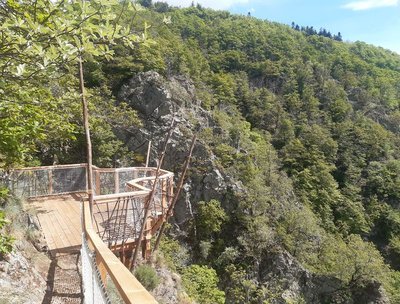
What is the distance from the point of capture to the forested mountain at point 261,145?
10809 millimetres

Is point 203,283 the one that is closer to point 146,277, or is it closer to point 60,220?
point 146,277

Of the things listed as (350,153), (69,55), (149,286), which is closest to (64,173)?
(149,286)

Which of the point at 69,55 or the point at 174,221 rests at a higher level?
the point at 69,55

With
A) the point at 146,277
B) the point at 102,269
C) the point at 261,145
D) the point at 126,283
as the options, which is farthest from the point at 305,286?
the point at 126,283

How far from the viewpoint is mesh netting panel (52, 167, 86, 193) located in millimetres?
9570

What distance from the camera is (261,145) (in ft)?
142

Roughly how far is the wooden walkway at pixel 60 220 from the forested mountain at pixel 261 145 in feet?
4.28

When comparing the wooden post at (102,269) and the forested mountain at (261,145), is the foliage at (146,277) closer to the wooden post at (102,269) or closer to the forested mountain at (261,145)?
the forested mountain at (261,145)

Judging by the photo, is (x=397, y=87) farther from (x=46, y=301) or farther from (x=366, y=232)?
(x=46, y=301)

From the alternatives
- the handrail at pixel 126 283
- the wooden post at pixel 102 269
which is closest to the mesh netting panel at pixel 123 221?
the wooden post at pixel 102 269

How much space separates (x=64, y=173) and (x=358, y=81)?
74.3 metres

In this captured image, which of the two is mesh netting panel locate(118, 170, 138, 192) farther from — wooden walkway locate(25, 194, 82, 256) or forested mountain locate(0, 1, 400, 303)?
forested mountain locate(0, 1, 400, 303)

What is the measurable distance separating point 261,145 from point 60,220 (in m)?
37.5

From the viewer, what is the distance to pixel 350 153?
50250mm
